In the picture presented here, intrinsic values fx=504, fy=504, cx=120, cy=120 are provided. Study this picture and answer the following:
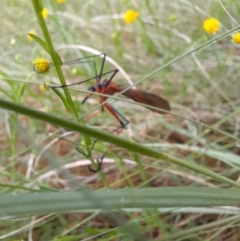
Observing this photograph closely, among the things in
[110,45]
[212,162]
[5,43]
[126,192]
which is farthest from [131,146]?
[5,43]

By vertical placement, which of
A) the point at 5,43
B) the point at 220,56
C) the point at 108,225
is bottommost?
the point at 108,225

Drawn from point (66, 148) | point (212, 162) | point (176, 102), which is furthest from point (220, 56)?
point (66, 148)

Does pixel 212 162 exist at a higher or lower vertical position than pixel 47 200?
lower

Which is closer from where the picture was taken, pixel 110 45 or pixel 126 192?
pixel 126 192

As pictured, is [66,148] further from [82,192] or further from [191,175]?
[82,192]

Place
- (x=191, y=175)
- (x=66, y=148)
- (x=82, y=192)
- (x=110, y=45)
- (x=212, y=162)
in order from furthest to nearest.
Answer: (x=110, y=45) < (x=66, y=148) < (x=212, y=162) < (x=191, y=175) < (x=82, y=192)

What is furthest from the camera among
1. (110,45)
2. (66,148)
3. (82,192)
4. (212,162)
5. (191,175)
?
(110,45)

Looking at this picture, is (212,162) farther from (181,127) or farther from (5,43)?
(5,43)
